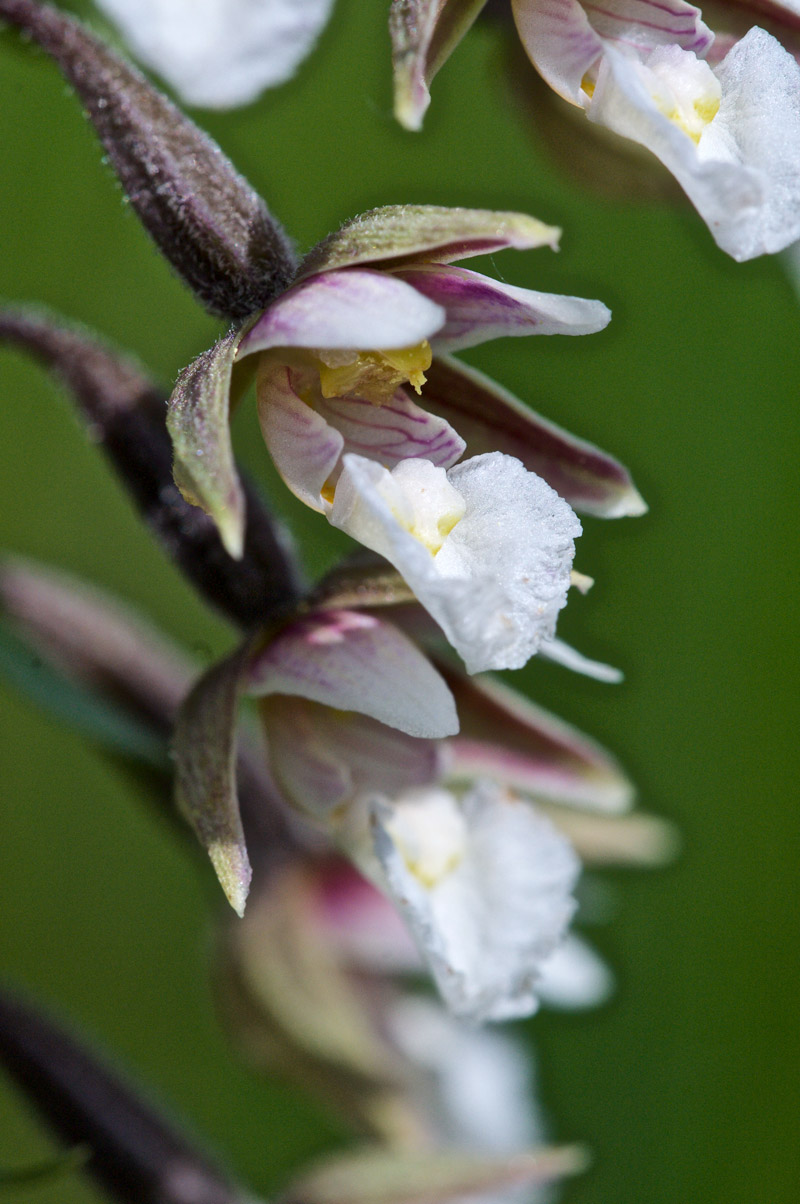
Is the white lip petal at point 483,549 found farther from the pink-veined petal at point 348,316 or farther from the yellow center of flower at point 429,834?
the yellow center of flower at point 429,834

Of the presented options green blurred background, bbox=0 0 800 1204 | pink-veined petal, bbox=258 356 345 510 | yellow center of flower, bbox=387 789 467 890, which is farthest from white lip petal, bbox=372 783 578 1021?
green blurred background, bbox=0 0 800 1204

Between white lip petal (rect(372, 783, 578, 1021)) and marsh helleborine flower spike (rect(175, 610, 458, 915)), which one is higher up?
marsh helleborine flower spike (rect(175, 610, 458, 915))

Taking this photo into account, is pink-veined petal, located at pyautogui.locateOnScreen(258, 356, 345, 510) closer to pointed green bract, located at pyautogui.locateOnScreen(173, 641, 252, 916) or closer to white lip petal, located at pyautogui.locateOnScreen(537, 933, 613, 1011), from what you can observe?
pointed green bract, located at pyautogui.locateOnScreen(173, 641, 252, 916)

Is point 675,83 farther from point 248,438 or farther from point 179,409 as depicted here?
point 248,438

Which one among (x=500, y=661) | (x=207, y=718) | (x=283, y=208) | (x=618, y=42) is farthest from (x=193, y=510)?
(x=283, y=208)

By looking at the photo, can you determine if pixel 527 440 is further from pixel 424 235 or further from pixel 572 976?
pixel 572 976

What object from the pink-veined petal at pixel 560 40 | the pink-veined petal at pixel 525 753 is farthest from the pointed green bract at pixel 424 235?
the pink-veined petal at pixel 525 753
